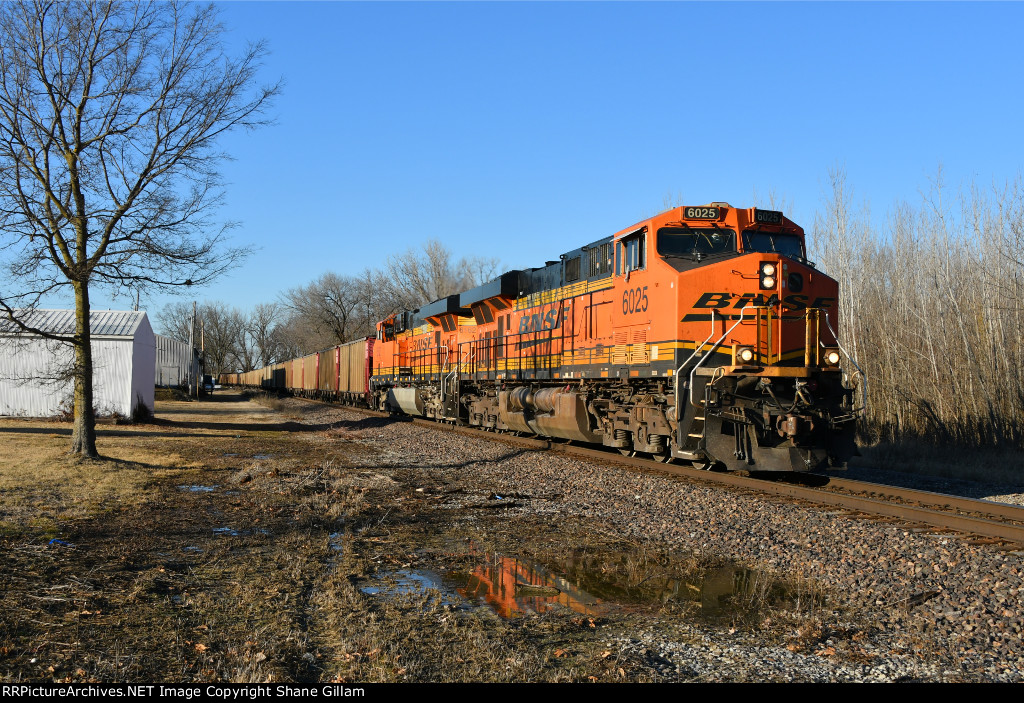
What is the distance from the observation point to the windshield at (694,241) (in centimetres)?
1174

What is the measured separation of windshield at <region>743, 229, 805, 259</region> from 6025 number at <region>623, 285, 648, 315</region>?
1.76 m

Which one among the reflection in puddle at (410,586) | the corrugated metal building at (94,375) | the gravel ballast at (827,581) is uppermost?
the corrugated metal building at (94,375)

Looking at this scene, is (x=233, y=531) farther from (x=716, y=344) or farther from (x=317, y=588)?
(x=716, y=344)

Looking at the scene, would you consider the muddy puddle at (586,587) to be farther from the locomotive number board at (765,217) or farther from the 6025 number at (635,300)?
the locomotive number board at (765,217)

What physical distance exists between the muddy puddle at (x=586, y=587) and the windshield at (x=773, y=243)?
6360 millimetres

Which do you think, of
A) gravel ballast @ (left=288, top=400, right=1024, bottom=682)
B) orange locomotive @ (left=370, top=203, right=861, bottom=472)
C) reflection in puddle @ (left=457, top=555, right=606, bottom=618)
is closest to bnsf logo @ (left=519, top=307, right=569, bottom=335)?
orange locomotive @ (left=370, top=203, right=861, bottom=472)

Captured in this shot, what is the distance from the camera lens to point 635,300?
12.5 meters

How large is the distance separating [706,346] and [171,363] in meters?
58.9

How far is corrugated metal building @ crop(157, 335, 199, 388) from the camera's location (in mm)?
59250

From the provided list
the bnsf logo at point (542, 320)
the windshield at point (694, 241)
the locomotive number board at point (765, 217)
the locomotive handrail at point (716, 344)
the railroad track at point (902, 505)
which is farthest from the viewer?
the bnsf logo at point (542, 320)

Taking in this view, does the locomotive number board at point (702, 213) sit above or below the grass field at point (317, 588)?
above

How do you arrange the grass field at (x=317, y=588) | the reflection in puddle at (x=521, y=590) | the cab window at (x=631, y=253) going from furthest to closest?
the cab window at (x=631, y=253)
the reflection in puddle at (x=521, y=590)
the grass field at (x=317, y=588)

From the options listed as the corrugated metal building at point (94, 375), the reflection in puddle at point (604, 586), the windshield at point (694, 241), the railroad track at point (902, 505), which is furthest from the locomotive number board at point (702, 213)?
the corrugated metal building at point (94, 375)
